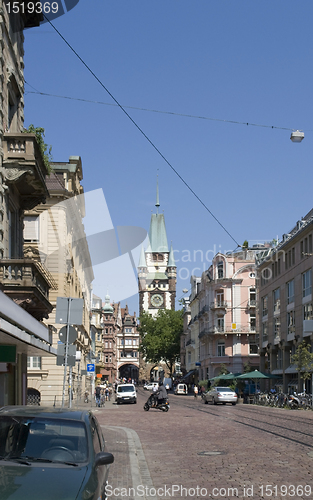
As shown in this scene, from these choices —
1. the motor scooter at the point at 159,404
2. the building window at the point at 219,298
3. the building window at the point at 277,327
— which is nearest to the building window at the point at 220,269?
the building window at the point at 219,298

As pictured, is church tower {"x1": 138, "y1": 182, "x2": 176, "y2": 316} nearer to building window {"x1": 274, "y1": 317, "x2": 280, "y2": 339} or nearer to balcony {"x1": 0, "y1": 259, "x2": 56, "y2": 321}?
building window {"x1": 274, "y1": 317, "x2": 280, "y2": 339}

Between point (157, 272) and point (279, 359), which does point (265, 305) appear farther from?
point (157, 272)

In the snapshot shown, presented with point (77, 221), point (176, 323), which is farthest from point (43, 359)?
point (176, 323)

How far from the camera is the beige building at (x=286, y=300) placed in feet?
172

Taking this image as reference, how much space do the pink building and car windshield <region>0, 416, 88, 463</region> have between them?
243ft

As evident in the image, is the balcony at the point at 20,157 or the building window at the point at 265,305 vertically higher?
the balcony at the point at 20,157

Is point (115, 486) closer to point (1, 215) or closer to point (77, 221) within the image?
point (1, 215)

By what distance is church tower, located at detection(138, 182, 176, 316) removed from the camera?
186 m

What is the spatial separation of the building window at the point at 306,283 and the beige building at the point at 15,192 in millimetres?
33962

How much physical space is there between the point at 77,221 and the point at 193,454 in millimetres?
34292

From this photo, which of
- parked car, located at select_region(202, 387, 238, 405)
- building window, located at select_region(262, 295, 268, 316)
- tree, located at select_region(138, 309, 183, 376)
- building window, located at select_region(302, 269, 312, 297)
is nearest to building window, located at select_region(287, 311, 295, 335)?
building window, located at select_region(302, 269, 312, 297)

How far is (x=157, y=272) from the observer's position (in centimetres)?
19500

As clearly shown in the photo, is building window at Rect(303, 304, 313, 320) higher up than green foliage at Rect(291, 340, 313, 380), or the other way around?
building window at Rect(303, 304, 313, 320)

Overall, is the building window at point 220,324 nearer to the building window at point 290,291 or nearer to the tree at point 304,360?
A: the building window at point 290,291
